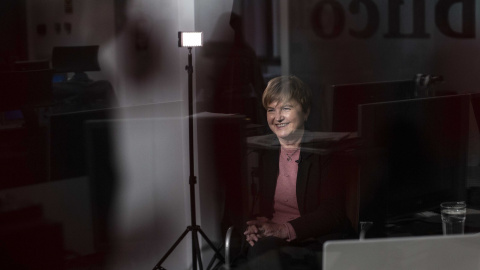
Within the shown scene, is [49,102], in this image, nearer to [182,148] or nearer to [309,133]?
[182,148]

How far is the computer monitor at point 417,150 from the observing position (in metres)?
2.53

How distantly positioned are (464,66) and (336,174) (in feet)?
3.26

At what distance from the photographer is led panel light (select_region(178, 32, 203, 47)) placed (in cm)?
294

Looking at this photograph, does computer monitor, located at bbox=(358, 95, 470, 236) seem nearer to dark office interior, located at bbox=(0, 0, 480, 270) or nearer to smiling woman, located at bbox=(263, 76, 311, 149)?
dark office interior, located at bbox=(0, 0, 480, 270)

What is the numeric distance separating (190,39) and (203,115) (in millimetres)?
389

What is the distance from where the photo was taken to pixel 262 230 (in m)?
3.15

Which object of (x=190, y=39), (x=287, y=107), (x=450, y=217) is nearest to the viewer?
(x=450, y=217)

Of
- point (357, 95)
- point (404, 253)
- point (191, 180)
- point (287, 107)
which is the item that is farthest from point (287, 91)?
point (404, 253)

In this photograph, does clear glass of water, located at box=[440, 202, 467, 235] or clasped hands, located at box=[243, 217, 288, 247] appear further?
clasped hands, located at box=[243, 217, 288, 247]

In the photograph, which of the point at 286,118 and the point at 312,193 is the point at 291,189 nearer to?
the point at 312,193

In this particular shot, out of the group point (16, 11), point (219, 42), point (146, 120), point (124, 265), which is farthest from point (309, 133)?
point (16, 11)

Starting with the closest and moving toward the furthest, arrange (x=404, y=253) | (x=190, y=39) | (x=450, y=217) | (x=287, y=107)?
1. (x=404, y=253)
2. (x=450, y=217)
3. (x=190, y=39)
4. (x=287, y=107)

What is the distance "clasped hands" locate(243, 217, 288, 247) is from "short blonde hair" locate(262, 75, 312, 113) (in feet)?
1.85

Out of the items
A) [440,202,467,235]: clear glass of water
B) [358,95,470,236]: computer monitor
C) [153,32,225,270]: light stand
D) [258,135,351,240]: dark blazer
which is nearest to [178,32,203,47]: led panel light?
[153,32,225,270]: light stand
